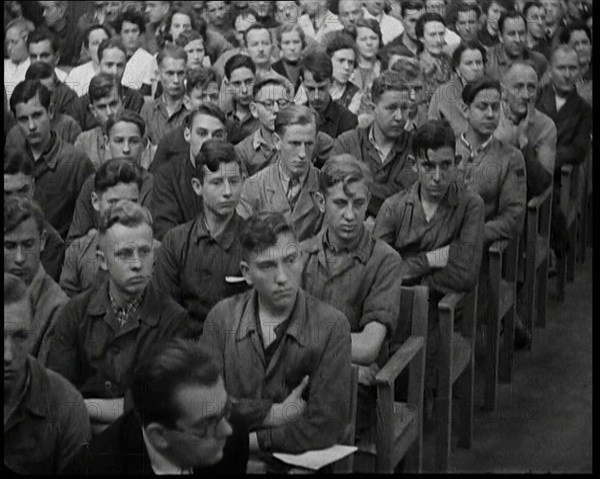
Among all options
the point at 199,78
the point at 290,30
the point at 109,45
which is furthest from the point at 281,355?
the point at 290,30

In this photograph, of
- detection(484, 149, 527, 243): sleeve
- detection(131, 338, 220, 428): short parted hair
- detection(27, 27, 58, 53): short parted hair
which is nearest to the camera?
detection(131, 338, 220, 428): short parted hair

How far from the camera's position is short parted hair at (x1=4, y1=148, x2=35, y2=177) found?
355 cm

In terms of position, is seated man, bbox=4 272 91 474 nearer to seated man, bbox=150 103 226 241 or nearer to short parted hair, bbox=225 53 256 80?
seated man, bbox=150 103 226 241

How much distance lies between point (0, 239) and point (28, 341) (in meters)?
0.31

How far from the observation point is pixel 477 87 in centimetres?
402

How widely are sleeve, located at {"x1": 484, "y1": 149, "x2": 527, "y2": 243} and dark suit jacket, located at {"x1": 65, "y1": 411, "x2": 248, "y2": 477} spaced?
1.39 metres

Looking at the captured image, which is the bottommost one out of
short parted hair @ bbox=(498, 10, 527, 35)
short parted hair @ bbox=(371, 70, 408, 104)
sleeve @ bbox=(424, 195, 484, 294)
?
sleeve @ bbox=(424, 195, 484, 294)

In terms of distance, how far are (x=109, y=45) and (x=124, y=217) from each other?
1445mm

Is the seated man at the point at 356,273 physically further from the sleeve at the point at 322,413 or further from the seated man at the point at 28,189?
the seated man at the point at 28,189

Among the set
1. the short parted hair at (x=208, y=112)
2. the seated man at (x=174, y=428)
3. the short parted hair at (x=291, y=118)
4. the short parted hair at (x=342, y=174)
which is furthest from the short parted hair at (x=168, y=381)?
the short parted hair at (x=208, y=112)

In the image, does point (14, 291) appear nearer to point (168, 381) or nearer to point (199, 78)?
point (168, 381)

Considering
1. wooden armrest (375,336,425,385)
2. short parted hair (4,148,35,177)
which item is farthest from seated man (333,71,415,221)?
short parted hair (4,148,35,177)

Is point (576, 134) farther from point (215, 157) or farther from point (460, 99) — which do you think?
point (215, 157)

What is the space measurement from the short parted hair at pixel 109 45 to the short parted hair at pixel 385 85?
1009mm
